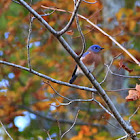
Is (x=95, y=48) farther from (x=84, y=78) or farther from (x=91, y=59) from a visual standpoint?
(x=84, y=78)

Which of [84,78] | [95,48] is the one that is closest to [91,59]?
[95,48]

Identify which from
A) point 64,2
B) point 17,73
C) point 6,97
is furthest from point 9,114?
point 64,2

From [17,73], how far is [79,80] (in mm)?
1623

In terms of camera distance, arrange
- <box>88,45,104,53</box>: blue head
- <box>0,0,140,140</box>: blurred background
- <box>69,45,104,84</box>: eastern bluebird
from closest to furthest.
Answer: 1. <box>69,45,104,84</box>: eastern bluebird
2. <box>88,45,104,53</box>: blue head
3. <box>0,0,140,140</box>: blurred background

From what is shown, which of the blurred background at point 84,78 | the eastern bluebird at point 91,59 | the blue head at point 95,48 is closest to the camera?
the eastern bluebird at point 91,59

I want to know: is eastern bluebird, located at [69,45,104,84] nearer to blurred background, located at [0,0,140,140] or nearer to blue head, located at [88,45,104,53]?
blue head, located at [88,45,104,53]

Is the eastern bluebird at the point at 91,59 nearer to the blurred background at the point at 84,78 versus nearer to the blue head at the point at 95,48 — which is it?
the blue head at the point at 95,48

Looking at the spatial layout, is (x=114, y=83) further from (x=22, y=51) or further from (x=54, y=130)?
(x=22, y=51)

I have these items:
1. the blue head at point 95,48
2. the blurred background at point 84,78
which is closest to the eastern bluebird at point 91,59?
the blue head at point 95,48

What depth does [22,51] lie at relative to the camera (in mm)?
8180

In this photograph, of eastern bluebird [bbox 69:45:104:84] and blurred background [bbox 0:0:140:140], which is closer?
eastern bluebird [bbox 69:45:104:84]

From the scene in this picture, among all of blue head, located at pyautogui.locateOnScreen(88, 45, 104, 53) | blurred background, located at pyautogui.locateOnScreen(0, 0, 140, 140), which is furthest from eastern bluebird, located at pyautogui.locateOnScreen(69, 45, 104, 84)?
blurred background, located at pyautogui.locateOnScreen(0, 0, 140, 140)

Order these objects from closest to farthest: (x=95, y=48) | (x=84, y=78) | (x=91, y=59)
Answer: (x=91, y=59), (x=95, y=48), (x=84, y=78)

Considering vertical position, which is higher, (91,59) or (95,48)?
(95,48)
